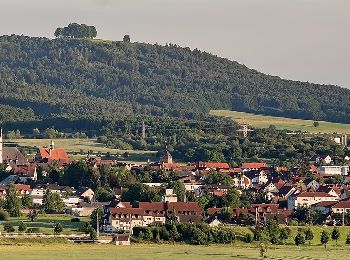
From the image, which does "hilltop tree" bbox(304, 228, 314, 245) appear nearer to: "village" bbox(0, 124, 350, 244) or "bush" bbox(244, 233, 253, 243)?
"bush" bbox(244, 233, 253, 243)

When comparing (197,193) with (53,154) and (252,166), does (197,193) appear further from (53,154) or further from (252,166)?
(53,154)

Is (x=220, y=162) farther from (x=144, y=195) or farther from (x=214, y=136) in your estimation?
(x=144, y=195)

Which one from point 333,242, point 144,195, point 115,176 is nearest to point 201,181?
point 115,176

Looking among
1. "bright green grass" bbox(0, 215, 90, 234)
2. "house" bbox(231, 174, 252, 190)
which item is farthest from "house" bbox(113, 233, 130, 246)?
"house" bbox(231, 174, 252, 190)

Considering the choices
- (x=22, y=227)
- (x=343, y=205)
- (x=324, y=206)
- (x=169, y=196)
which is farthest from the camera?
(x=169, y=196)

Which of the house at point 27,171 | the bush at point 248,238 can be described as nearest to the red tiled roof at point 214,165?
the house at point 27,171

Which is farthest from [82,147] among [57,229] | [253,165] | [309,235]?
[57,229]
